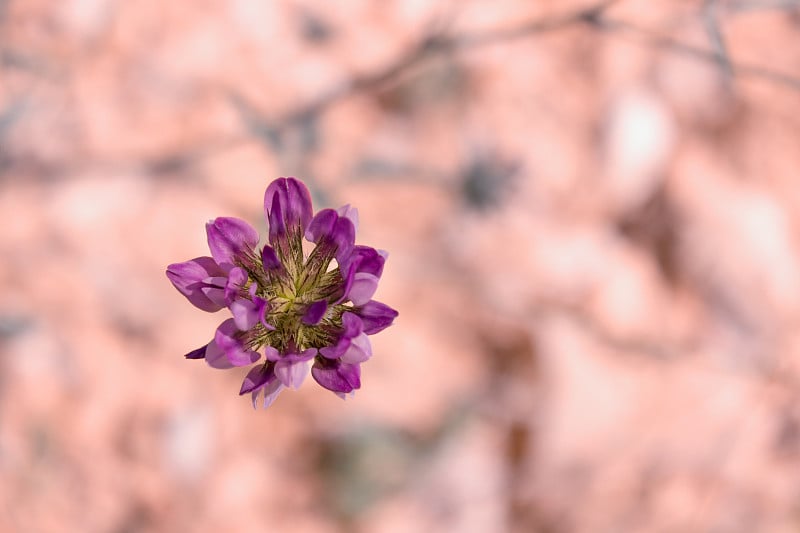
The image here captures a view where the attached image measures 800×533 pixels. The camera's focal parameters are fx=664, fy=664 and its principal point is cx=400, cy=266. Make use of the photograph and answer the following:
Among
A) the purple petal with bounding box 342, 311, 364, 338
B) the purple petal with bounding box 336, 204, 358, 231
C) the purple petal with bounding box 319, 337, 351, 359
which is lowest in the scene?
the purple petal with bounding box 319, 337, 351, 359


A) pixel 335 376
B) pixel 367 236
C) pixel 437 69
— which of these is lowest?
pixel 335 376

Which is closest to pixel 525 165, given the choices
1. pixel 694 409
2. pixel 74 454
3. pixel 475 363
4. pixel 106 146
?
pixel 475 363

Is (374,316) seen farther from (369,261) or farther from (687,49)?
(687,49)

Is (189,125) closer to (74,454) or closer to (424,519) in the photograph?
(74,454)

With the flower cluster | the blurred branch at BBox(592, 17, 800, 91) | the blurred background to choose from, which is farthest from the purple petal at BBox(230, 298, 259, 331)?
the blurred branch at BBox(592, 17, 800, 91)

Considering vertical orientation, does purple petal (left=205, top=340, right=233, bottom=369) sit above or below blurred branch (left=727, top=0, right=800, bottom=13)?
below

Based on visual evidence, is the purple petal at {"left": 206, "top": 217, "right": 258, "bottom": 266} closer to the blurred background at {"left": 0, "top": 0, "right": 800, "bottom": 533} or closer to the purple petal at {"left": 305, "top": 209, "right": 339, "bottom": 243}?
the purple petal at {"left": 305, "top": 209, "right": 339, "bottom": 243}

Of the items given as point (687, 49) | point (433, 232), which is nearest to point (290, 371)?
point (433, 232)
